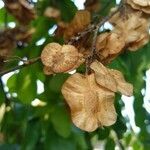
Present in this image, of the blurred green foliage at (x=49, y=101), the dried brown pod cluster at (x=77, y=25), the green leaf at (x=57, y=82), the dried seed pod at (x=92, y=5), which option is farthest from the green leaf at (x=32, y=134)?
the dried brown pod cluster at (x=77, y=25)

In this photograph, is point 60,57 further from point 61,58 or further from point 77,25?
point 77,25

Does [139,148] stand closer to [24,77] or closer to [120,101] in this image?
[120,101]

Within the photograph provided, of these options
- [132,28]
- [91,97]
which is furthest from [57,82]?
[91,97]

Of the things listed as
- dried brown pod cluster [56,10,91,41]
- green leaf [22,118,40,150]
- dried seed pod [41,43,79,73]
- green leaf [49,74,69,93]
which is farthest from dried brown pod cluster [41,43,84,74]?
green leaf [22,118,40,150]

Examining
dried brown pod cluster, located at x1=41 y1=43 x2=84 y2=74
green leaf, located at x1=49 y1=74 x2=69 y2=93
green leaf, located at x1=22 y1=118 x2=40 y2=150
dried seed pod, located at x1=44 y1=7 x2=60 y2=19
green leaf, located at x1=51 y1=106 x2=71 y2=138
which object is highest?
dried brown pod cluster, located at x1=41 y1=43 x2=84 y2=74

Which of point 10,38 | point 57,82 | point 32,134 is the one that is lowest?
point 32,134

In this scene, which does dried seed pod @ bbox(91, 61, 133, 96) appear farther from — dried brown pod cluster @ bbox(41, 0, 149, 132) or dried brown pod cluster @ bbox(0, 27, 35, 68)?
dried brown pod cluster @ bbox(0, 27, 35, 68)

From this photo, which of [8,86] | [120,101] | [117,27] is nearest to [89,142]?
[120,101]
